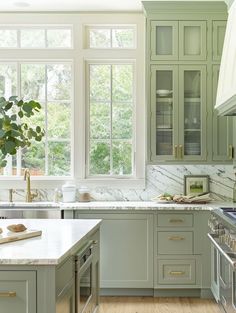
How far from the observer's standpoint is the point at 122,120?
5527 mm

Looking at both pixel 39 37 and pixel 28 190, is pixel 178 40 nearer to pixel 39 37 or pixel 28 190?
pixel 39 37

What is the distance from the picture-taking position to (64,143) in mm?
5559

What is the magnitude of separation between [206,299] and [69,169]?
1.97 meters

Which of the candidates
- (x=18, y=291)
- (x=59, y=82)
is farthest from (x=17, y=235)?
(x=59, y=82)

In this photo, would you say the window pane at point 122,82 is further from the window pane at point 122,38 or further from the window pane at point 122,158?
the window pane at point 122,158

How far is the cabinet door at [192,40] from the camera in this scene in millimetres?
5113

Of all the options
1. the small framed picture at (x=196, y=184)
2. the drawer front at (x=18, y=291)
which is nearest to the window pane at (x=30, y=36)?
the small framed picture at (x=196, y=184)

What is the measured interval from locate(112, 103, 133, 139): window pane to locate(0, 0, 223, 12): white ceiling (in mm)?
1021

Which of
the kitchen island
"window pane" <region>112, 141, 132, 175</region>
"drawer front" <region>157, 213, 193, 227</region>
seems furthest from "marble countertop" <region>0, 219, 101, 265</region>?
"window pane" <region>112, 141, 132, 175</region>

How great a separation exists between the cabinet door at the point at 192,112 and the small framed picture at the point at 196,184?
0.33 m

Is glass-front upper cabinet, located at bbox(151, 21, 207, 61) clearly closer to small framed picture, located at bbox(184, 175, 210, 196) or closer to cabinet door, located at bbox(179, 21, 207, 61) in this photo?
cabinet door, located at bbox(179, 21, 207, 61)

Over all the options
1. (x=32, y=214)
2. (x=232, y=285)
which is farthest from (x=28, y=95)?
(x=232, y=285)

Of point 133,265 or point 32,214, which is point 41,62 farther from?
point 133,265

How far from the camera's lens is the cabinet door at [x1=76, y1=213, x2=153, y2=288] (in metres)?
4.84
